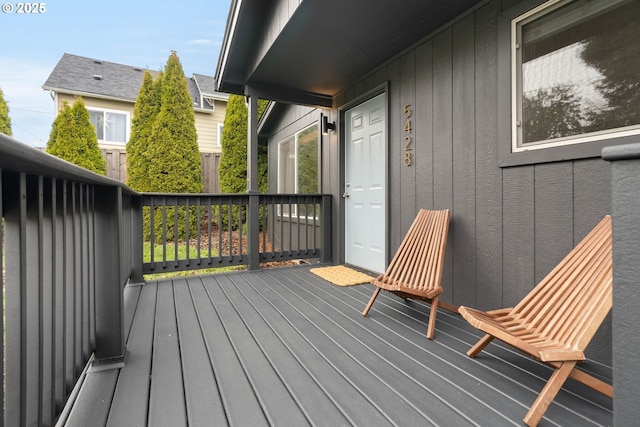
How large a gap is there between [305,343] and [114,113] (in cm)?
996

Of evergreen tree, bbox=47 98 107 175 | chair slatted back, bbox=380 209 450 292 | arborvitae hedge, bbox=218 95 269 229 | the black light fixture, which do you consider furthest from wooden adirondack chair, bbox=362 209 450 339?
evergreen tree, bbox=47 98 107 175

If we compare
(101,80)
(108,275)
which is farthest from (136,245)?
(101,80)

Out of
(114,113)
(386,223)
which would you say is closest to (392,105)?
(386,223)

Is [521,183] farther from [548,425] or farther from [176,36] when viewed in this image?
[176,36]

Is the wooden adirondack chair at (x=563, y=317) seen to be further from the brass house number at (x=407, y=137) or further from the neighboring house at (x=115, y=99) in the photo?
the neighboring house at (x=115, y=99)

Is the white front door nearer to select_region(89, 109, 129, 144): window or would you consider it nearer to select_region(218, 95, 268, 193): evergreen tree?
select_region(218, 95, 268, 193): evergreen tree

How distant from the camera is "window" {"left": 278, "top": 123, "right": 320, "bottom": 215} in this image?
505cm

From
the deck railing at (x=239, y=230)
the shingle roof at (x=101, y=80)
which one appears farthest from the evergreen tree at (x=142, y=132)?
the deck railing at (x=239, y=230)

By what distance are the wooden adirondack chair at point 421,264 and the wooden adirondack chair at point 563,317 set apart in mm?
521

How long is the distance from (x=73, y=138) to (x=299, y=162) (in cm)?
482

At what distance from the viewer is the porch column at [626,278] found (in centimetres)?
67

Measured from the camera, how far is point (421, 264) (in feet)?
7.72

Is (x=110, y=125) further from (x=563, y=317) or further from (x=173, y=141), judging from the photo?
(x=563, y=317)

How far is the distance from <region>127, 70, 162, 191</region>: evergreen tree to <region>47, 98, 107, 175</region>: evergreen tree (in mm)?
719
